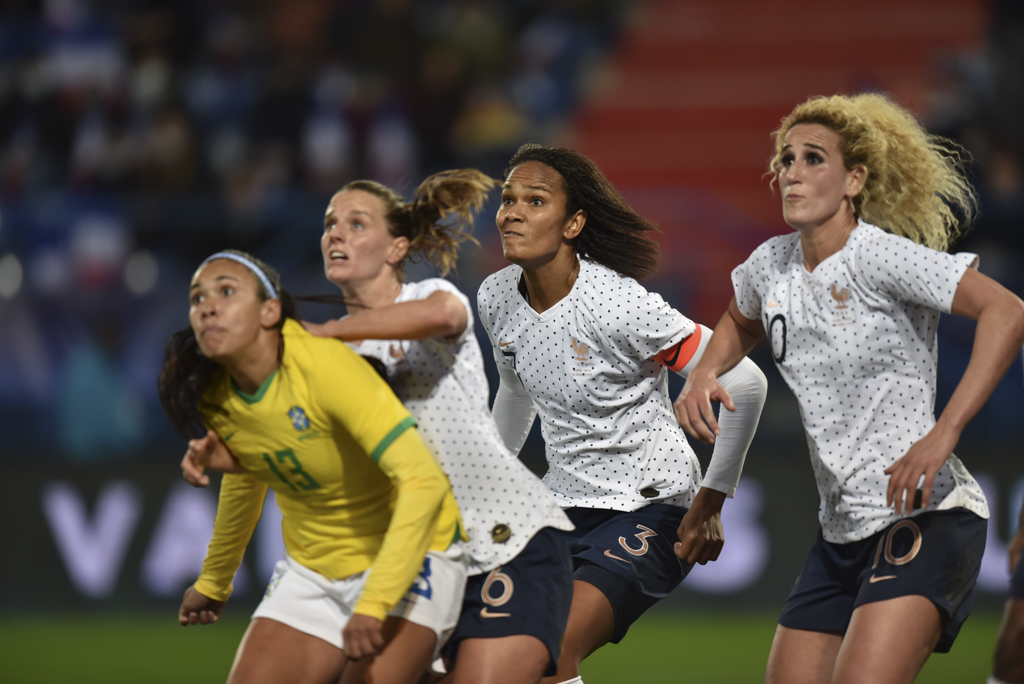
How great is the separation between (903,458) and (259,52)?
1000 cm

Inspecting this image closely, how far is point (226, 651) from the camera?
23.9ft

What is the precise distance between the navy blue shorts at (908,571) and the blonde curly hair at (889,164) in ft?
2.94

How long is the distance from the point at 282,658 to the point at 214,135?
28.4ft

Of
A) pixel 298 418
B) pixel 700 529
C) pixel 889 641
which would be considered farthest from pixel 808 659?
pixel 298 418

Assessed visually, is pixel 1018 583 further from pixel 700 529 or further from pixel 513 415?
pixel 513 415

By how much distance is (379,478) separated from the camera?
10.8 ft

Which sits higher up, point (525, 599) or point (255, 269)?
point (255, 269)

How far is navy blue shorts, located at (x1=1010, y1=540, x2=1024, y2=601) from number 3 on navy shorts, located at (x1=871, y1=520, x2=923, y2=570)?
3.77ft

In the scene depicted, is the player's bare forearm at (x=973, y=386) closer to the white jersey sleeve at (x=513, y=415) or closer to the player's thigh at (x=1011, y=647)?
the player's thigh at (x=1011, y=647)

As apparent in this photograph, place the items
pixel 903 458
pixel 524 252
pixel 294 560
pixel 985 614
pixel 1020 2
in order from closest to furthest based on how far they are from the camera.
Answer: pixel 903 458 → pixel 294 560 → pixel 524 252 → pixel 985 614 → pixel 1020 2

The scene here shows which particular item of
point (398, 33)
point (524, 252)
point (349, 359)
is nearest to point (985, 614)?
point (524, 252)

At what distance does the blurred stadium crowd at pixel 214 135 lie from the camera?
7910mm

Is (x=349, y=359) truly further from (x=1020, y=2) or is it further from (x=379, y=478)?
(x=1020, y=2)

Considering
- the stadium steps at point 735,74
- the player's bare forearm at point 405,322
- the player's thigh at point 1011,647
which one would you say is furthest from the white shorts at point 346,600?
the stadium steps at point 735,74
